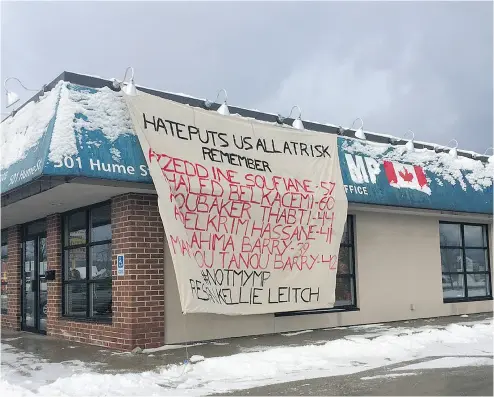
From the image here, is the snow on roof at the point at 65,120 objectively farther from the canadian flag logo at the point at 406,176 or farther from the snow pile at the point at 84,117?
the canadian flag logo at the point at 406,176

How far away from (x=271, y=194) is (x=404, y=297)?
5.07 meters

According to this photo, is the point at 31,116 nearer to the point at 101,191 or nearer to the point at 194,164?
the point at 101,191

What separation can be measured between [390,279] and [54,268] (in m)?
7.17

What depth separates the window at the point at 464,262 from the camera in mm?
14367

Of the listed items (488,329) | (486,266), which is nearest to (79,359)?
(488,329)

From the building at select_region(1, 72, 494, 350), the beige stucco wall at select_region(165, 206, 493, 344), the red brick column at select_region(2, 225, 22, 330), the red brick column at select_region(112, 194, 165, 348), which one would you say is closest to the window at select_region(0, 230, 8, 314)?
the building at select_region(1, 72, 494, 350)

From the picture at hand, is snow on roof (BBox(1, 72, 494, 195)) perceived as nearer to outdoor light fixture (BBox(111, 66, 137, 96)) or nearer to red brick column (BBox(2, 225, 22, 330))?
outdoor light fixture (BBox(111, 66, 137, 96))

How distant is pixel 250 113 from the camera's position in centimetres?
1083

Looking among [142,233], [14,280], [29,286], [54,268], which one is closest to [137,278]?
[142,233]

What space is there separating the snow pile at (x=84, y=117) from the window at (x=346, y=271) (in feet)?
18.3

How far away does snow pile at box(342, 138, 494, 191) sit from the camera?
12.0m

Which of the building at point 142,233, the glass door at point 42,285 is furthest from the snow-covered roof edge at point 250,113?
the glass door at point 42,285

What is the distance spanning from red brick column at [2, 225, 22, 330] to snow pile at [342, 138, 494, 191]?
7.83 metres

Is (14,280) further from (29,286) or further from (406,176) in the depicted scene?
(406,176)
